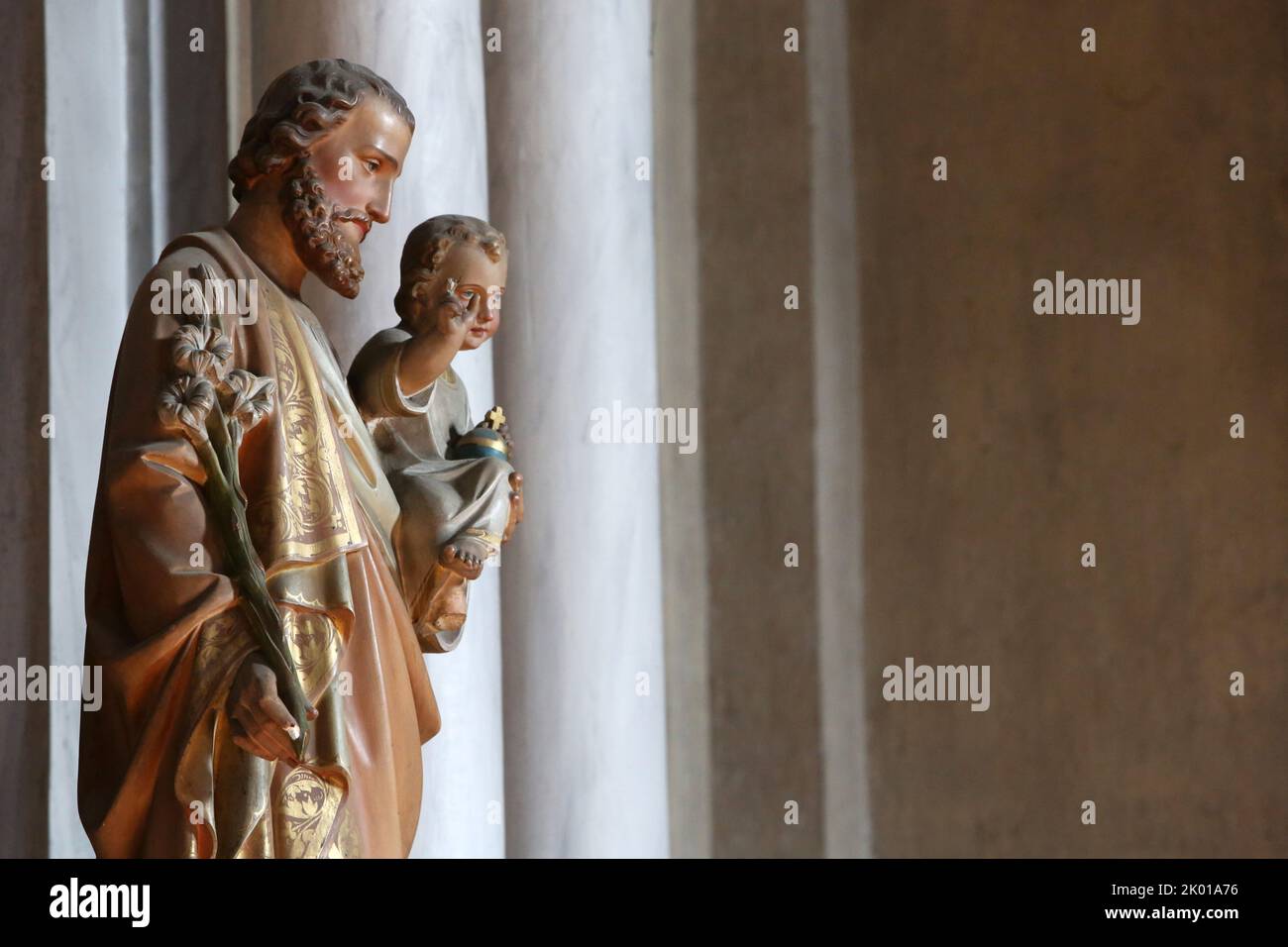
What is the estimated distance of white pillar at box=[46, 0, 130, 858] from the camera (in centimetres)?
410

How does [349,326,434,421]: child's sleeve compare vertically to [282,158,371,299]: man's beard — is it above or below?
below

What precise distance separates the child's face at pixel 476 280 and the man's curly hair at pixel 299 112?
0.20m

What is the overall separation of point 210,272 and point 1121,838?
2.84 meters

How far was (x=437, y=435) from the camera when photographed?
271 centimetres

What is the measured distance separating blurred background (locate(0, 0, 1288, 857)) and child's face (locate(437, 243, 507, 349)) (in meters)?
1.24

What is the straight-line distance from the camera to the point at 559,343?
418cm

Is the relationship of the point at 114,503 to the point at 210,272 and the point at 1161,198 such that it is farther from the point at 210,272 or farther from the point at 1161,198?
the point at 1161,198

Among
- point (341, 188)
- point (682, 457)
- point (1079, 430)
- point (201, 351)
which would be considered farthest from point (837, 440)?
point (201, 351)

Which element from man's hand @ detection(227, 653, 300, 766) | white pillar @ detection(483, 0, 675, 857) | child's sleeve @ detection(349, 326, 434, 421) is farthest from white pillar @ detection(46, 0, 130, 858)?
man's hand @ detection(227, 653, 300, 766)

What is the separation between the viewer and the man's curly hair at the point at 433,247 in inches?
103

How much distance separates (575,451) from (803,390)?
803 millimetres

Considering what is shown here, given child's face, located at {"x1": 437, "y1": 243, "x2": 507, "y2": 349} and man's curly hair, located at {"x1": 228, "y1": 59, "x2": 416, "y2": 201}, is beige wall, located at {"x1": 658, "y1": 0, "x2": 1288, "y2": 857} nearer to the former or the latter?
child's face, located at {"x1": 437, "y1": 243, "x2": 507, "y2": 349}

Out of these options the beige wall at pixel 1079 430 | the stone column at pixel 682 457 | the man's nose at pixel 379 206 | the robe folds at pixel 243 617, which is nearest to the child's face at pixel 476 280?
the man's nose at pixel 379 206

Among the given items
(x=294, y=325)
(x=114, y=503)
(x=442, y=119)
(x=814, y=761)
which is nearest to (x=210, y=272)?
(x=294, y=325)
